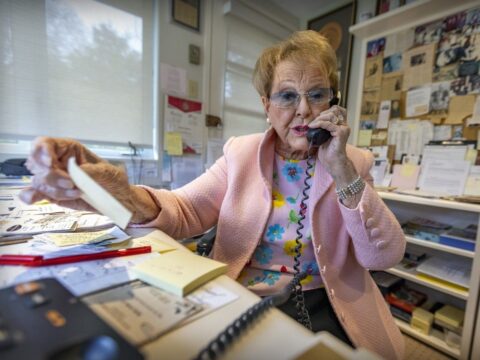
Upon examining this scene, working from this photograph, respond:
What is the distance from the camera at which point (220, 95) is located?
6.74 feet

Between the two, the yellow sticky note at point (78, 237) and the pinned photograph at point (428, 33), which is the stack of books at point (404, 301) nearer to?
the pinned photograph at point (428, 33)

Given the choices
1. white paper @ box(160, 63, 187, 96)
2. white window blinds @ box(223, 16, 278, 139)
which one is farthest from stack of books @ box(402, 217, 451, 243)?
white paper @ box(160, 63, 187, 96)

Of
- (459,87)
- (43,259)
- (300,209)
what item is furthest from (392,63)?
(43,259)

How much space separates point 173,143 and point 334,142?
1323mm

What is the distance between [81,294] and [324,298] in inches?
25.5

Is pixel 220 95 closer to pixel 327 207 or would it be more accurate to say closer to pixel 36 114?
pixel 36 114

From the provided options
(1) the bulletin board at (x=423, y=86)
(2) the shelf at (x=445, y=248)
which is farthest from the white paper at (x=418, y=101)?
(2) the shelf at (x=445, y=248)

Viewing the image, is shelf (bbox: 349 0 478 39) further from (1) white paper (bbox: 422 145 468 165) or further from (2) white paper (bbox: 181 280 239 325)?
(2) white paper (bbox: 181 280 239 325)

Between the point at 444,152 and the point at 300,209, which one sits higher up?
the point at 444,152

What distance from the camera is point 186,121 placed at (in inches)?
73.1

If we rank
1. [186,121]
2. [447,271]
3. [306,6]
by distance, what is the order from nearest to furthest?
[447,271] < [186,121] < [306,6]

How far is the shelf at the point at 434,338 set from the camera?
1311 mm

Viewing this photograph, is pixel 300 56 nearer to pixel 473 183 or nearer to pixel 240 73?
pixel 473 183

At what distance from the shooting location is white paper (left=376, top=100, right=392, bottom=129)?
5.73ft
